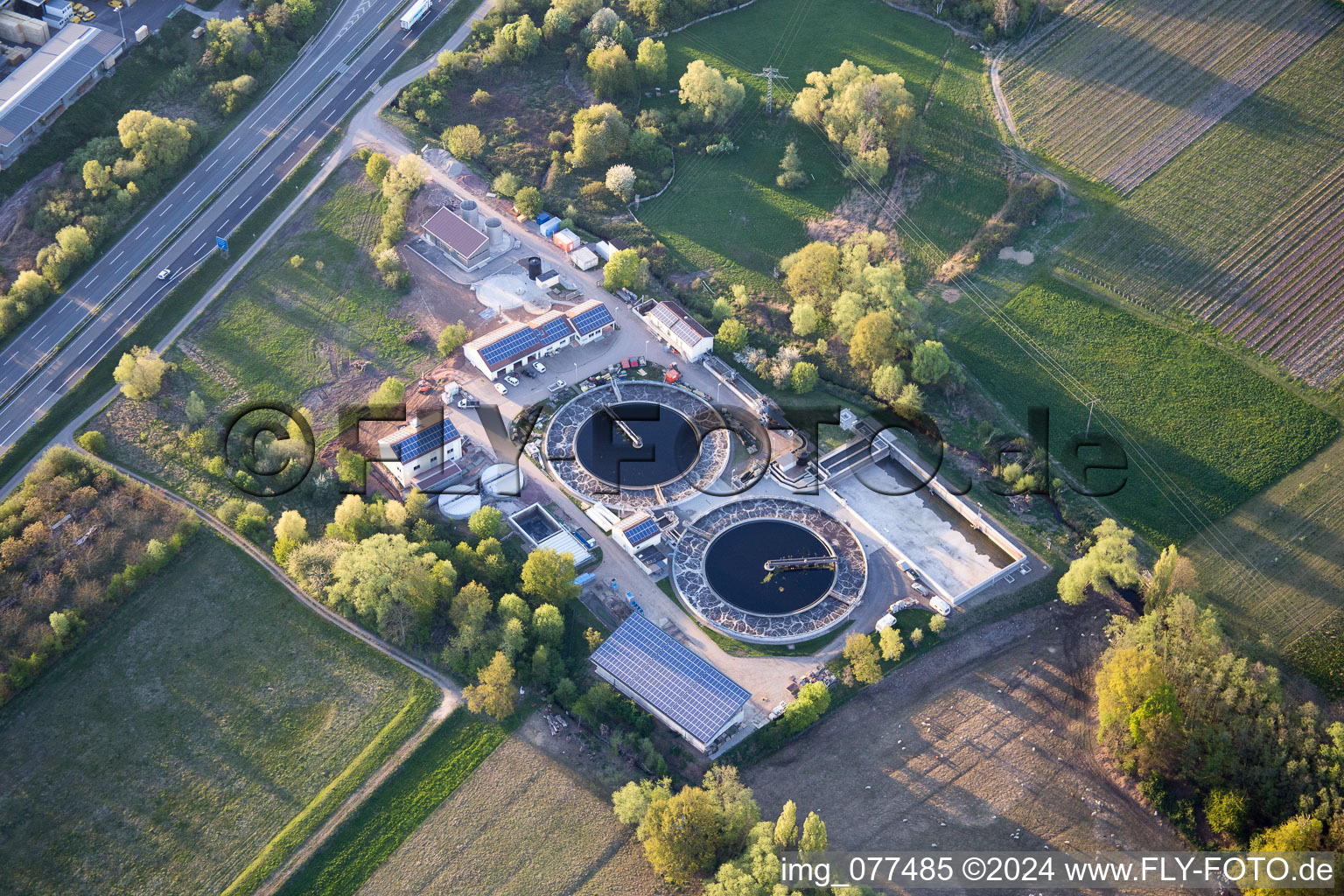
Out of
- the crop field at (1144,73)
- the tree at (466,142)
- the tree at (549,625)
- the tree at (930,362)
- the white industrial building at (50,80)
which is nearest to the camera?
the tree at (549,625)

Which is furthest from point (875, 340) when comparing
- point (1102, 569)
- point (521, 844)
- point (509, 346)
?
point (521, 844)

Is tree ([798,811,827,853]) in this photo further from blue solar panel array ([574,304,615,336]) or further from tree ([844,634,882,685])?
blue solar panel array ([574,304,615,336])

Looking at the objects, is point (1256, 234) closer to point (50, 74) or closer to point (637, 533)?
point (637, 533)

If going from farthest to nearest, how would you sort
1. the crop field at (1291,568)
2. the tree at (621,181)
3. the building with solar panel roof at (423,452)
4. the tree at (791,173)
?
the tree at (791,173) → the tree at (621,181) → the building with solar panel roof at (423,452) → the crop field at (1291,568)

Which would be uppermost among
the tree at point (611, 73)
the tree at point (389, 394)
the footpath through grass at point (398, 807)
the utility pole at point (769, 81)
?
the tree at point (611, 73)

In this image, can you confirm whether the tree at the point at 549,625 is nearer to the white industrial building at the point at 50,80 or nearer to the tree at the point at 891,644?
the tree at the point at 891,644

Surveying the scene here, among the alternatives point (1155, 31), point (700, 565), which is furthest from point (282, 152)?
point (1155, 31)

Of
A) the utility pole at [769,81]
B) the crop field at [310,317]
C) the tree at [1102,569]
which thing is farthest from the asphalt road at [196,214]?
the tree at [1102,569]
